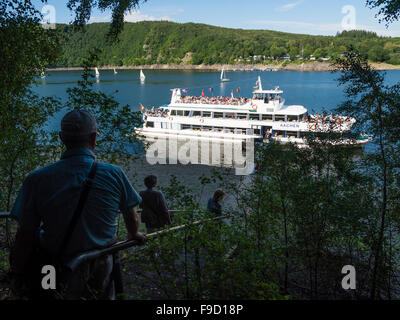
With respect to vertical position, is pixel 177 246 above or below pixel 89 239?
below

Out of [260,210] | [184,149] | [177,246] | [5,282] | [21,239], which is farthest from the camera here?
[184,149]

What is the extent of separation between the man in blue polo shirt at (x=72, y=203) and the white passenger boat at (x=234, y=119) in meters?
28.8

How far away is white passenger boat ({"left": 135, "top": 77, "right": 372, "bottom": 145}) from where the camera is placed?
31.7m

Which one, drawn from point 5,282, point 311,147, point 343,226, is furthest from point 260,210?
point 5,282

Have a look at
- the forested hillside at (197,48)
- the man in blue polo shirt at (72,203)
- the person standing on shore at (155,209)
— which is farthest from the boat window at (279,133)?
the forested hillside at (197,48)

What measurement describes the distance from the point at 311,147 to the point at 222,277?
6886 millimetres

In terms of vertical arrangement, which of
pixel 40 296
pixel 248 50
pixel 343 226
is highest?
pixel 248 50

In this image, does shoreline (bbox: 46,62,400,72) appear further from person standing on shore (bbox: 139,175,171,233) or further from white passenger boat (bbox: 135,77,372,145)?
person standing on shore (bbox: 139,175,171,233)

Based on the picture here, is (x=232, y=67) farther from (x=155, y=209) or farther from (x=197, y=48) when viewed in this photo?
(x=155, y=209)

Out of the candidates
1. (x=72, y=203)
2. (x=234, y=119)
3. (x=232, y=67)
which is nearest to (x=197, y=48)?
(x=232, y=67)

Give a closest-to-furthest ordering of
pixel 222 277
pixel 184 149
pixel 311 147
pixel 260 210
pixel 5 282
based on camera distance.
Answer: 1. pixel 222 277
2. pixel 5 282
3. pixel 260 210
4. pixel 311 147
5. pixel 184 149

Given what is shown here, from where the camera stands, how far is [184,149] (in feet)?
107

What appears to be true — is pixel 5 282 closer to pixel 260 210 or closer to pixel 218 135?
pixel 260 210

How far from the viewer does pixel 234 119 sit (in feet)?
109
